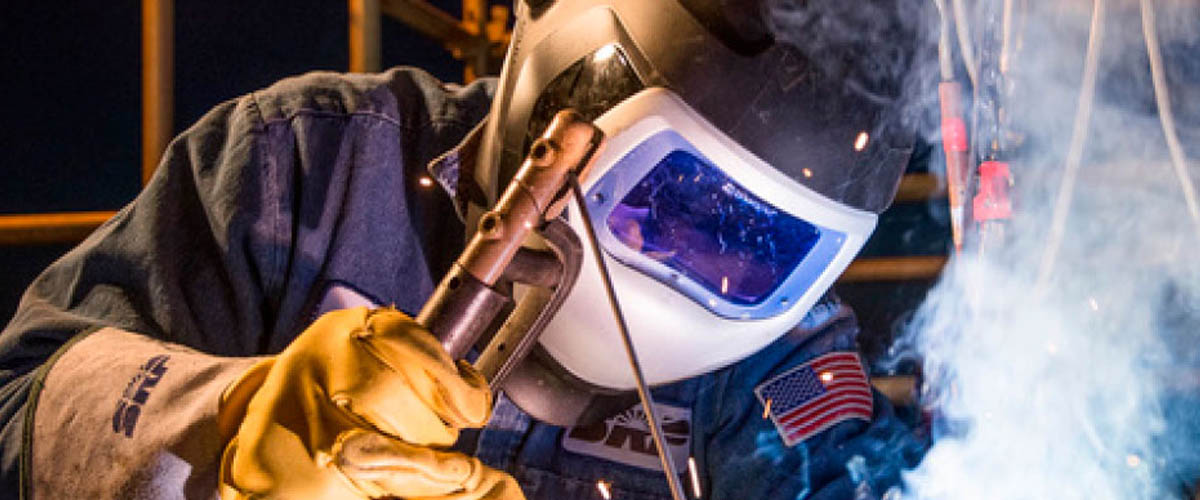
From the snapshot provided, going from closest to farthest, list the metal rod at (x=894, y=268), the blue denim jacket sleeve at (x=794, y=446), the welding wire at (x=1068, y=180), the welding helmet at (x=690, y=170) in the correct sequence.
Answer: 1. the welding helmet at (x=690, y=170)
2. the blue denim jacket sleeve at (x=794, y=446)
3. the welding wire at (x=1068, y=180)
4. the metal rod at (x=894, y=268)

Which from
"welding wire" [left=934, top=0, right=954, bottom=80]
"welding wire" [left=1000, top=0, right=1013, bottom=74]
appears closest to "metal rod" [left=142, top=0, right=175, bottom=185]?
"welding wire" [left=934, top=0, right=954, bottom=80]

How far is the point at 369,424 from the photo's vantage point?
28.6 inches

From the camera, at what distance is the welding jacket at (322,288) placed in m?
1.04

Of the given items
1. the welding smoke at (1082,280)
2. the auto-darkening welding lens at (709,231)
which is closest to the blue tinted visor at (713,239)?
the auto-darkening welding lens at (709,231)

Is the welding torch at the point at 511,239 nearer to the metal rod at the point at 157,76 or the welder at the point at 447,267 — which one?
the welder at the point at 447,267

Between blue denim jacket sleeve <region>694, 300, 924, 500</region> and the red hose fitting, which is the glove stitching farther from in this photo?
the red hose fitting

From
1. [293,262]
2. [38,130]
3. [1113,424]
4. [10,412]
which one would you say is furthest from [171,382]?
[1113,424]

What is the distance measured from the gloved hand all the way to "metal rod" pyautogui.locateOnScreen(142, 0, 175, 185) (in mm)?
987

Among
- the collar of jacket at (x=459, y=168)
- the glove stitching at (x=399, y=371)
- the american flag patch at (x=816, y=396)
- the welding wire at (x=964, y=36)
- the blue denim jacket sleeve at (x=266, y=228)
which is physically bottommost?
the american flag patch at (x=816, y=396)

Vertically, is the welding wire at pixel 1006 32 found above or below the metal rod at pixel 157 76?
above

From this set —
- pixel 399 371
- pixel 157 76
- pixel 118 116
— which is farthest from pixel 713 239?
pixel 118 116

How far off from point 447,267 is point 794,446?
548mm

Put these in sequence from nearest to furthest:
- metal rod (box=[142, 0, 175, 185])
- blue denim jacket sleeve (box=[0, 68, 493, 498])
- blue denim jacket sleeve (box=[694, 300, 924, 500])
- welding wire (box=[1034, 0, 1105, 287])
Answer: blue denim jacket sleeve (box=[0, 68, 493, 498]), blue denim jacket sleeve (box=[694, 300, 924, 500]), welding wire (box=[1034, 0, 1105, 287]), metal rod (box=[142, 0, 175, 185])

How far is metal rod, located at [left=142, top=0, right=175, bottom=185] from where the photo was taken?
5.04 feet
